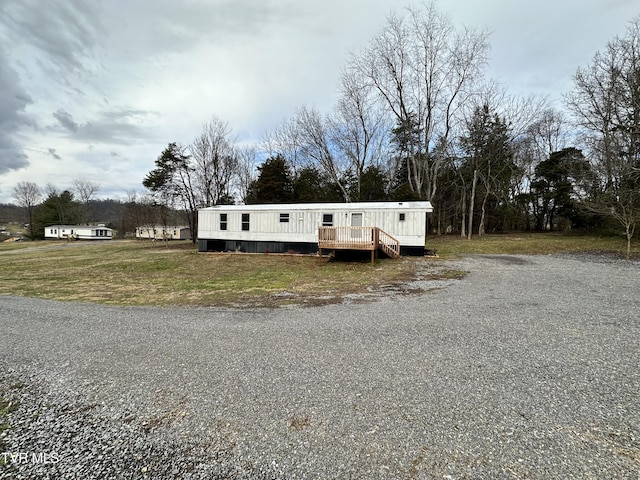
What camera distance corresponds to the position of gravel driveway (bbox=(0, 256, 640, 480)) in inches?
75.4

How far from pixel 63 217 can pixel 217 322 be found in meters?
56.9

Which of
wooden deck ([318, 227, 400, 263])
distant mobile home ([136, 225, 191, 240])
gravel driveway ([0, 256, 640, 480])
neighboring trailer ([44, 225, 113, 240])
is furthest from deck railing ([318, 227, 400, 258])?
neighboring trailer ([44, 225, 113, 240])

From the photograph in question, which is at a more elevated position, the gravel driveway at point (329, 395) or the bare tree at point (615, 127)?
the bare tree at point (615, 127)

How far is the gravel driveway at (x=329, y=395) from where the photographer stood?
6.28ft

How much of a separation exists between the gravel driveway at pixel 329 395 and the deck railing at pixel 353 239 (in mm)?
6834

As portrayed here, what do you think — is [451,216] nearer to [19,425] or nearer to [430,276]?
[430,276]

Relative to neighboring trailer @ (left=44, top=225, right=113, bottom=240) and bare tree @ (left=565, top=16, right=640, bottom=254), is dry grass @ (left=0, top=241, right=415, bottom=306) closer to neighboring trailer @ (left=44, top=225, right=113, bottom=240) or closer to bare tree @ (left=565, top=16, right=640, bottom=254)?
bare tree @ (left=565, top=16, right=640, bottom=254)

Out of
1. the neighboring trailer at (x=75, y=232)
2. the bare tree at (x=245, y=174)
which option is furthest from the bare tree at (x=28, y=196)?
the bare tree at (x=245, y=174)

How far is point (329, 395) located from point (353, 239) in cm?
985

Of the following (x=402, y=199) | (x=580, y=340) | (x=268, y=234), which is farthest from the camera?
(x=402, y=199)

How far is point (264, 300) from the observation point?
6520mm

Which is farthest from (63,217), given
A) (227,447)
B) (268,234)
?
(227,447)

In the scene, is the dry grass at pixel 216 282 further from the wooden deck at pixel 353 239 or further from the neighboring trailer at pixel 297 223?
the neighboring trailer at pixel 297 223

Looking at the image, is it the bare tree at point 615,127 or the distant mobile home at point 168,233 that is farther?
the distant mobile home at point 168,233
